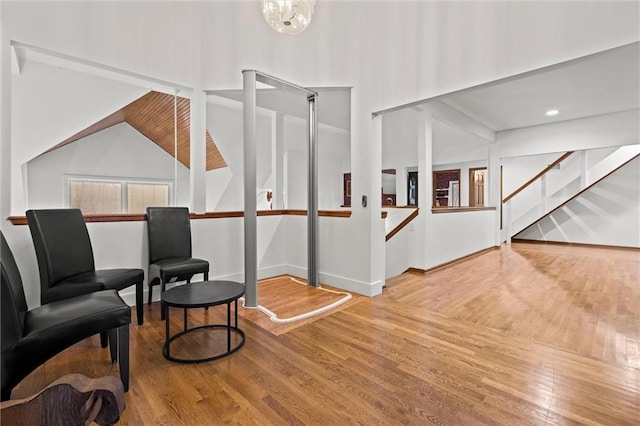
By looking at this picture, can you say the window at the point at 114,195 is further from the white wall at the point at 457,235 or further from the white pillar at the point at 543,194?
the white pillar at the point at 543,194

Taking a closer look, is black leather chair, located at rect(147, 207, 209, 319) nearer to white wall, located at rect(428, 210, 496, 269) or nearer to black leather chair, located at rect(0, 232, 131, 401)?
black leather chair, located at rect(0, 232, 131, 401)

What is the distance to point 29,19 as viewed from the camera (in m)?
2.64

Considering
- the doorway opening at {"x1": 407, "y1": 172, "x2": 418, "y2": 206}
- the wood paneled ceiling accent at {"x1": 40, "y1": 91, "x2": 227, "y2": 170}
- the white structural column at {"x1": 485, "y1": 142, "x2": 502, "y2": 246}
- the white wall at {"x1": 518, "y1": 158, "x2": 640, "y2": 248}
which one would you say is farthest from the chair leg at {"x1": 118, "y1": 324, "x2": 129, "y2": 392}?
the white wall at {"x1": 518, "y1": 158, "x2": 640, "y2": 248}

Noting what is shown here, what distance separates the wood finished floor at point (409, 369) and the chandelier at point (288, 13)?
2577 millimetres

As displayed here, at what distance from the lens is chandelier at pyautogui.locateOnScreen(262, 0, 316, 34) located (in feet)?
8.19

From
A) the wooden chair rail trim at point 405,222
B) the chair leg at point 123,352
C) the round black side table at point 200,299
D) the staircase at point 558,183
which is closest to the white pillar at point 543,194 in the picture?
the staircase at point 558,183

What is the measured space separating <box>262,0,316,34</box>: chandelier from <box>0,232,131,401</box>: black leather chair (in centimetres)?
241

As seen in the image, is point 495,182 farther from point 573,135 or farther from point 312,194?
point 312,194

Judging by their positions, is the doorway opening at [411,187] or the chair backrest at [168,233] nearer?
the chair backrest at [168,233]

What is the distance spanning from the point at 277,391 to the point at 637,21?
10.3 feet

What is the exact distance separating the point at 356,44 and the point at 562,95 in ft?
12.0

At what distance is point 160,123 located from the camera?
614 centimetres

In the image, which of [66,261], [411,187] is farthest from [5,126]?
[411,187]

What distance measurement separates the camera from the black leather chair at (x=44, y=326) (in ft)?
4.27
